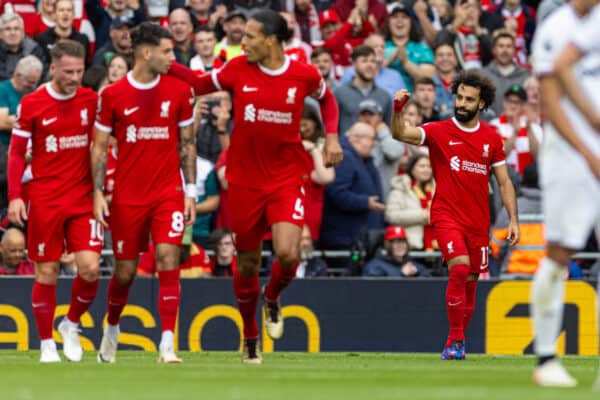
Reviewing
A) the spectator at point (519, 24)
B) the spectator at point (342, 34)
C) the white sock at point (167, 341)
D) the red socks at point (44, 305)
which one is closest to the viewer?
the white sock at point (167, 341)

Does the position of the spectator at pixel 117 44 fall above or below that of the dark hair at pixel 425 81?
above

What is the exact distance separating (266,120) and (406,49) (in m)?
9.15

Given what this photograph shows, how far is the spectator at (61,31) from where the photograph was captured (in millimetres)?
19766

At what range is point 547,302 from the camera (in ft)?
29.9

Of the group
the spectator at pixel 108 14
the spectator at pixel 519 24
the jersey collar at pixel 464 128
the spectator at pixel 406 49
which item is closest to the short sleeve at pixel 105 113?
the jersey collar at pixel 464 128

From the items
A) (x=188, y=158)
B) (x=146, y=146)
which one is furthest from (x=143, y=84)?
(x=188, y=158)

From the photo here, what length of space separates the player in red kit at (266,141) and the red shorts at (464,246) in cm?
153

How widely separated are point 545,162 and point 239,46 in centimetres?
1166

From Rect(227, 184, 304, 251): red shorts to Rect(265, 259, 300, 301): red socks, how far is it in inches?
11.3

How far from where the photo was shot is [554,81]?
29.0 feet

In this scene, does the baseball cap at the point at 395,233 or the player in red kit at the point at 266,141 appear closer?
the player in red kit at the point at 266,141

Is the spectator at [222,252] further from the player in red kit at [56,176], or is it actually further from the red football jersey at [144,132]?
the red football jersey at [144,132]

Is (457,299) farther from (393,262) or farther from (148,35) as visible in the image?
(393,262)

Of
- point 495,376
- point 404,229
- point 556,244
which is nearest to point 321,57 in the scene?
point 404,229
